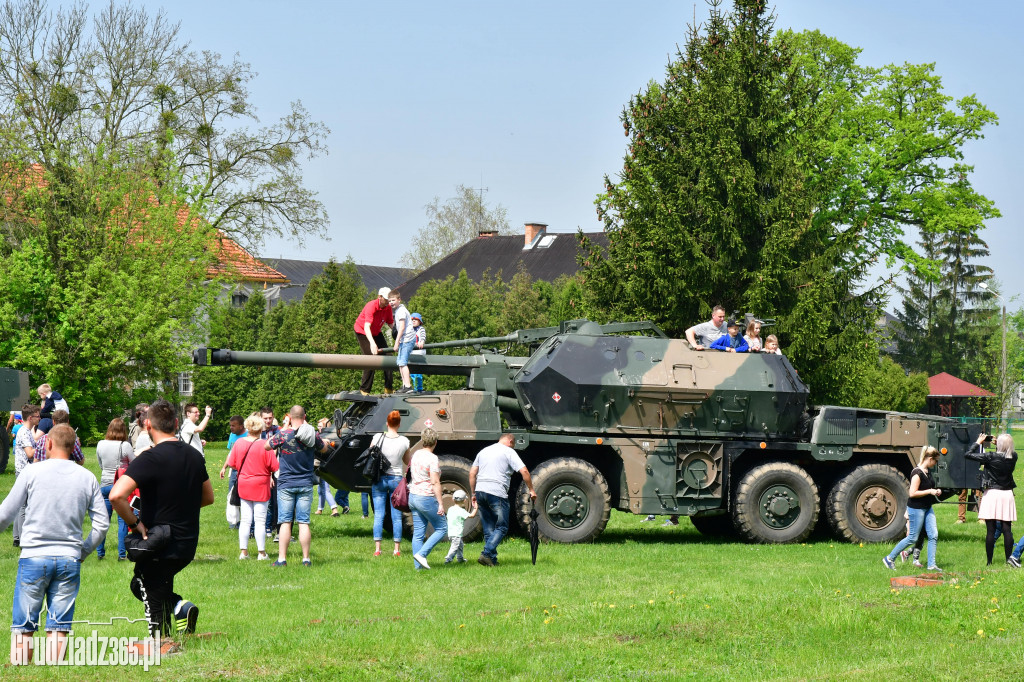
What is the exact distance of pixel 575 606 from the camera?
1020 centimetres

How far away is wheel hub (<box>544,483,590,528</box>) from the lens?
15156 mm

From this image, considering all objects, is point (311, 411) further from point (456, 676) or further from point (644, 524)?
point (456, 676)

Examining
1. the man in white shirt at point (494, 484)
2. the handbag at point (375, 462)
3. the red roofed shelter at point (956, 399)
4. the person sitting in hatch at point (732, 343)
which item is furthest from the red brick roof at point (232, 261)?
the man in white shirt at point (494, 484)

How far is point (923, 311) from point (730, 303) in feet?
150

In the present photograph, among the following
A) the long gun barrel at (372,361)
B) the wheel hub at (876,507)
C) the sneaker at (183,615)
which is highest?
the long gun barrel at (372,361)

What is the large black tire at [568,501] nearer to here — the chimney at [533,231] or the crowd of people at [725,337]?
the crowd of people at [725,337]

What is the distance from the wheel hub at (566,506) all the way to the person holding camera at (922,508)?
12.5ft

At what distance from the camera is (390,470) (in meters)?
13.3

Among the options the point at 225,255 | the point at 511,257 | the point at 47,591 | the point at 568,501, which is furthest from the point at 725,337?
the point at 511,257

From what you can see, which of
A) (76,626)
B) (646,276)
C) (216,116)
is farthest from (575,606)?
(216,116)

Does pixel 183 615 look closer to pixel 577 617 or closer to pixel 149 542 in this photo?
pixel 149 542

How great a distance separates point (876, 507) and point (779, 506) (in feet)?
4.49

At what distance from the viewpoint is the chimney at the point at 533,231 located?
65375 mm

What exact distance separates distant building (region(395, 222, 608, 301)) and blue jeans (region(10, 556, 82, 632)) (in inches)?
2139
